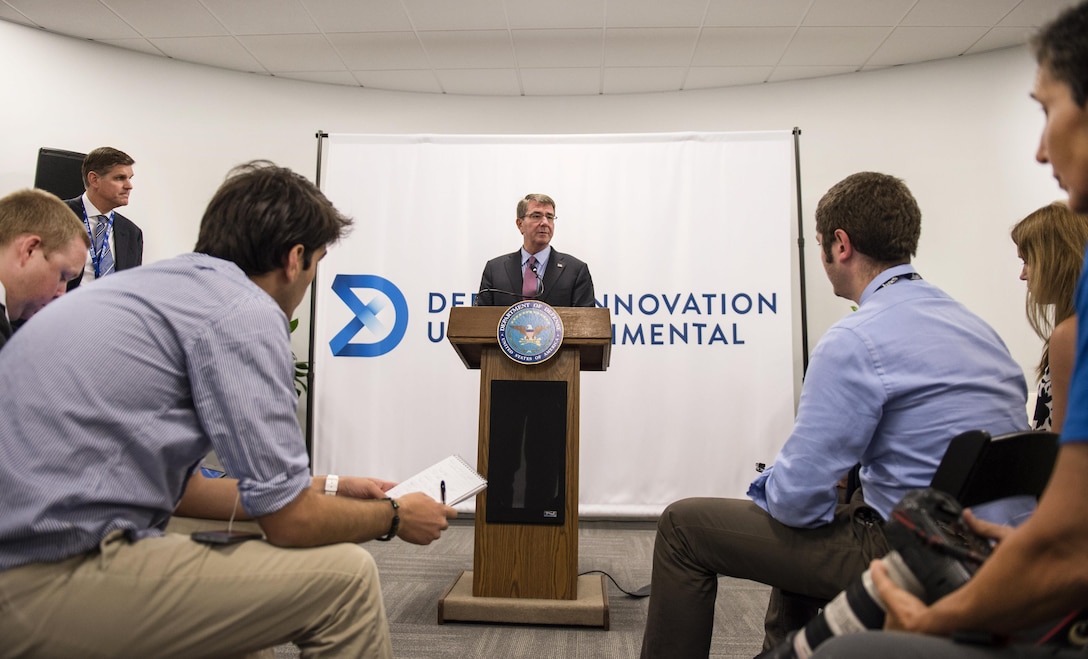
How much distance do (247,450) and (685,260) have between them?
11.5ft

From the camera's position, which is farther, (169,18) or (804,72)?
(804,72)

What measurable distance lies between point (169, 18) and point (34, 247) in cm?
311

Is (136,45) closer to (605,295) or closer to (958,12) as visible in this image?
(605,295)

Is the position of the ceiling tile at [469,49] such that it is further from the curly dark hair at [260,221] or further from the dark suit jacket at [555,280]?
the curly dark hair at [260,221]

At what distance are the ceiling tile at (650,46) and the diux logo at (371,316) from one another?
206 cm

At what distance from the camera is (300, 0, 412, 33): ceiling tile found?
4074 mm

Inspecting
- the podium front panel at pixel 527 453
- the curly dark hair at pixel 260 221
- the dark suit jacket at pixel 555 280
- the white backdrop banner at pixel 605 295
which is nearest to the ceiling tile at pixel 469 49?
the white backdrop banner at pixel 605 295

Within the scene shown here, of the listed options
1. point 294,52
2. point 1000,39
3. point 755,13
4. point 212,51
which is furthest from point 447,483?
point 1000,39

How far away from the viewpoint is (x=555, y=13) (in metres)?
4.15

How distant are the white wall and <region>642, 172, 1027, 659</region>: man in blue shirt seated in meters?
2.73

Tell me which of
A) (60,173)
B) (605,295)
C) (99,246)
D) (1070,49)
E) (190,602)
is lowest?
(190,602)

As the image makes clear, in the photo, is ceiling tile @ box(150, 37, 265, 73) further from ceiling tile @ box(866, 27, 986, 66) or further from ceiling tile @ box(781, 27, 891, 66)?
ceiling tile @ box(866, 27, 986, 66)

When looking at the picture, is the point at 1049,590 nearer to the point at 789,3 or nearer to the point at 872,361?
the point at 872,361

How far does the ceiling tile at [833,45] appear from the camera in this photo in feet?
14.1
